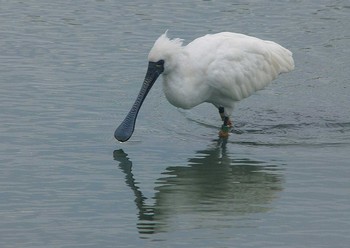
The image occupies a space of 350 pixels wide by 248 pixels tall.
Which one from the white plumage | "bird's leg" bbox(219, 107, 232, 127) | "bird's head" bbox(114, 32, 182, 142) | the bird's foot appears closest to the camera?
"bird's head" bbox(114, 32, 182, 142)

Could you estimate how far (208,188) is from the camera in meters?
13.3

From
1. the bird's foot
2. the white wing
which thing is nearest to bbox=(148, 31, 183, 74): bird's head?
the white wing

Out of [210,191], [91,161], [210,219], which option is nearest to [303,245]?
[210,219]

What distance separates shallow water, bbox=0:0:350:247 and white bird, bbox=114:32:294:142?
0.43 m

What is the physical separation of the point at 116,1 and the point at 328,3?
386 cm

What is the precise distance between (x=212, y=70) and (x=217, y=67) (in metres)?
0.09

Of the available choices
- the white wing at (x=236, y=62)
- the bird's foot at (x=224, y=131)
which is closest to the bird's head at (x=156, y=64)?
the white wing at (x=236, y=62)

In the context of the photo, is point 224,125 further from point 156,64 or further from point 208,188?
point 208,188

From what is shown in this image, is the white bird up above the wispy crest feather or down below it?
below

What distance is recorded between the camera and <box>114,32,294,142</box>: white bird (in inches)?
582

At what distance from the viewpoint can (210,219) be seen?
12.0m

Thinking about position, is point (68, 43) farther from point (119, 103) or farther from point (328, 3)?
point (328, 3)

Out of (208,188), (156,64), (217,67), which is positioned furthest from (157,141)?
(208,188)

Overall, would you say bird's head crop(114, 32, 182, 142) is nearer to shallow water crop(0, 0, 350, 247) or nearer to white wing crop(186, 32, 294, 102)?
shallow water crop(0, 0, 350, 247)
